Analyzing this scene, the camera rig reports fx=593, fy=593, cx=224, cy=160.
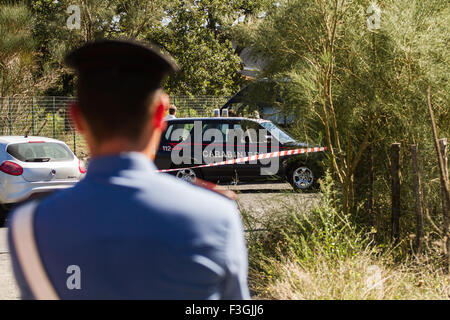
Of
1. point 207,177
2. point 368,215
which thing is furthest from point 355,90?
point 207,177

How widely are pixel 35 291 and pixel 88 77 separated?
0.51m

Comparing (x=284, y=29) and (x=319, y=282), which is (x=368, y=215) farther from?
(x=284, y=29)

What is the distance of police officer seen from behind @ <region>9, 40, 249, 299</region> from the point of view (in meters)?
1.30

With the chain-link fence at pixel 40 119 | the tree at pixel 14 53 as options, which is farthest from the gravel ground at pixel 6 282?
the tree at pixel 14 53

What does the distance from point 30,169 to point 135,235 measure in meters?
8.75

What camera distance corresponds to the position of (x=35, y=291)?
4.46 ft

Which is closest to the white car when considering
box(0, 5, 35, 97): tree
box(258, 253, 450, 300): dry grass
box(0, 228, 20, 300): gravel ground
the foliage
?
box(0, 228, 20, 300): gravel ground

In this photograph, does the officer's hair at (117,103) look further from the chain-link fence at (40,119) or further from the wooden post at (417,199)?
the chain-link fence at (40,119)

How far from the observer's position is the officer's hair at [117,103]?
1380 millimetres

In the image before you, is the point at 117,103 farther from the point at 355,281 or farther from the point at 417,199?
the point at 417,199

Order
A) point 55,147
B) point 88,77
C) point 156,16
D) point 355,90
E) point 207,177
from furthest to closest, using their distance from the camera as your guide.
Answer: point 156,16 → point 207,177 → point 55,147 → point 355,90 → point 88,77

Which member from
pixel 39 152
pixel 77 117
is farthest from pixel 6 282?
pixel 77 117

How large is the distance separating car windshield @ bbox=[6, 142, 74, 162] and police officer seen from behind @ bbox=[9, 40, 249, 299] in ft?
28.5

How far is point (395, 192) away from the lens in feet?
18.2
